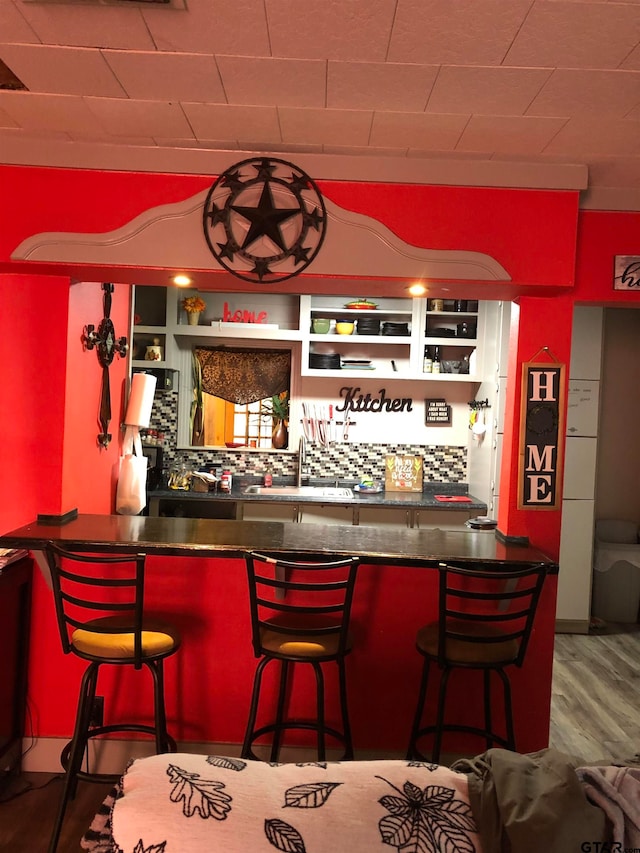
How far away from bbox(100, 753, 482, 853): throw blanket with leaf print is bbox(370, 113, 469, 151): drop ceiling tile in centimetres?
217

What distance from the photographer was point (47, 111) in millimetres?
2654

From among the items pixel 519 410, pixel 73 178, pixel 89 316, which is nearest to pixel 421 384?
pixel 519 410

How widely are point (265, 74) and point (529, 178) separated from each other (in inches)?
51.7

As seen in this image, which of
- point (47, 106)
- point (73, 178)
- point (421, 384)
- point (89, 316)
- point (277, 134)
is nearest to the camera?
point (47, 106)

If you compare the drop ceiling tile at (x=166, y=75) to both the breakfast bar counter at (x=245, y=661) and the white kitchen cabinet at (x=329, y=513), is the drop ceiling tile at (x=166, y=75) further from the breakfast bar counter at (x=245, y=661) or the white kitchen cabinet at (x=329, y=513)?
the white kitchen cabinet at (x=329, y=513)

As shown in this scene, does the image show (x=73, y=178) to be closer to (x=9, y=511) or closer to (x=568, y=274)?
(x=9, y=511)

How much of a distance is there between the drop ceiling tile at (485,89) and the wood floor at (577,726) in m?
2.00

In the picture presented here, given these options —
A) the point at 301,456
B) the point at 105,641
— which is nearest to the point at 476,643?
the point at 105,641

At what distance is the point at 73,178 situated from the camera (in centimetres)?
300

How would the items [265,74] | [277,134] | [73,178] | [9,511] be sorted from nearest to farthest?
[265,74]
[277,134]
[73,178]
[9,511]

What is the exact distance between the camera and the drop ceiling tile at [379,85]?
220 centimetres

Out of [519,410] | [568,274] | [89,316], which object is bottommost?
[519,410]

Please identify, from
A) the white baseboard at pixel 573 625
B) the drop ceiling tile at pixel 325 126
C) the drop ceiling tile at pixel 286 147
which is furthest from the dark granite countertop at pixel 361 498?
the drop ceiling tile at pixel 325 126

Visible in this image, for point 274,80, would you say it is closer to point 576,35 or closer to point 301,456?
point 576,35
